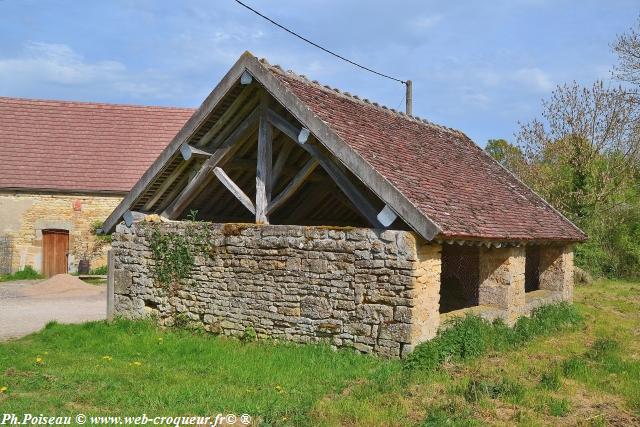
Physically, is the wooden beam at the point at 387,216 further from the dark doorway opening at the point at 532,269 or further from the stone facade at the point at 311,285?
the dark doorway opening at the point at 532,269

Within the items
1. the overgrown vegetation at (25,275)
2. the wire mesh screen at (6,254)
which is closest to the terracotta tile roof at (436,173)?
the overgrown vegetation at (25,275)

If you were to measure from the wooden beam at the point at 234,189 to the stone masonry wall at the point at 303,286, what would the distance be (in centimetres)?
35

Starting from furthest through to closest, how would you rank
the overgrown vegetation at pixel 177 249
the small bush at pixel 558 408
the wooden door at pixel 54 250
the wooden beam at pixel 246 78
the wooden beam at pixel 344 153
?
the wooden door at pixel 54 250
the overgrown vegetation at pixel 177 249
the wooden beam at pixel 246 78
the wooden beam at pixel 344 153
the small bush at pixel 558 408

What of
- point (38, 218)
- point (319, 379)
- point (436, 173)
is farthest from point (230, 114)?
point (38, 218)

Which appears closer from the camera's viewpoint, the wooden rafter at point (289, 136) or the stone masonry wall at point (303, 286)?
the wooden rafter at point (289, 136)

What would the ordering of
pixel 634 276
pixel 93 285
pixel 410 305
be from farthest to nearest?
pixel 634 276
pixel 93 285
pixel 410 305

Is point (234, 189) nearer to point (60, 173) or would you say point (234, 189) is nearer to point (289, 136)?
point (289, 136)

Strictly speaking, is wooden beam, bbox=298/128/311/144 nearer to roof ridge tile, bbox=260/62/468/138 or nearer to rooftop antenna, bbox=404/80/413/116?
roof ridge tile, bbox=260/62/468/138

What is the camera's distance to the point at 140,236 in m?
10.0

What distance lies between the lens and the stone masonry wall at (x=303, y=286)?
298 inches

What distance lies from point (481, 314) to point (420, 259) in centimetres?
194

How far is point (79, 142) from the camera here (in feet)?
72.0

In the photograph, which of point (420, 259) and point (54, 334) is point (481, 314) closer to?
point (420, 259)

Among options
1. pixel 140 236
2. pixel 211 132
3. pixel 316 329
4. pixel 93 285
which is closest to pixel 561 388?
pixel 316 329
